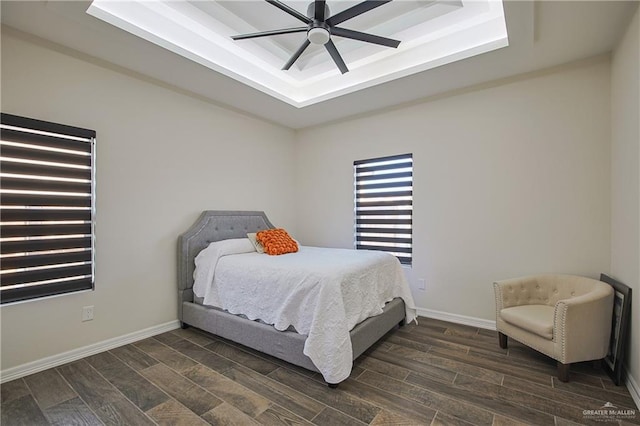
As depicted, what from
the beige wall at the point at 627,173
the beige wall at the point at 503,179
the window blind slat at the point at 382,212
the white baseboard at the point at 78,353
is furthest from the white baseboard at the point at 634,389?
the white baseboard at the point at 78,353

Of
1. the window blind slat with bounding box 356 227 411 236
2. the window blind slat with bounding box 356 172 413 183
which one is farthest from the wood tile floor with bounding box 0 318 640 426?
the window blind slat with bounding box 356 172 413 183

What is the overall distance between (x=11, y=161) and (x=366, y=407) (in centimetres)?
321

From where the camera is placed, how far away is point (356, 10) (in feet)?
7.20

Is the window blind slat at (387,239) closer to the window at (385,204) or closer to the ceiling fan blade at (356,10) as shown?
the window at (385,204)

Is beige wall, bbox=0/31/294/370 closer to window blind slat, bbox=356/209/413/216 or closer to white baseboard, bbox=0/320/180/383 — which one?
white baseboard, bbox=0/320/180/383

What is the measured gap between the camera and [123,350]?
9.21ft

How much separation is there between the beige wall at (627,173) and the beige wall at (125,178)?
12.8ft

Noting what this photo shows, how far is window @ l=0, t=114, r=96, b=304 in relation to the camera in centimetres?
232

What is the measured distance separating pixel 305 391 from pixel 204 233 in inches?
83.5

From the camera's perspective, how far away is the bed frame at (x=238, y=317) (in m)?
2.45

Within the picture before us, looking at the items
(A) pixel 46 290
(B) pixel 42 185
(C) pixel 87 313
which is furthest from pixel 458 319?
(B) pixel 42 185

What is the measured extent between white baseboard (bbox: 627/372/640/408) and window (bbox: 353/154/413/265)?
Answer: 2.09 meters

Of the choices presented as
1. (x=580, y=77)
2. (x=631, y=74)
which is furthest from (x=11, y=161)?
(x=580, y=77)

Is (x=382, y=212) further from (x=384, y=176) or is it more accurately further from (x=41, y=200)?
(x=41, y=200)
